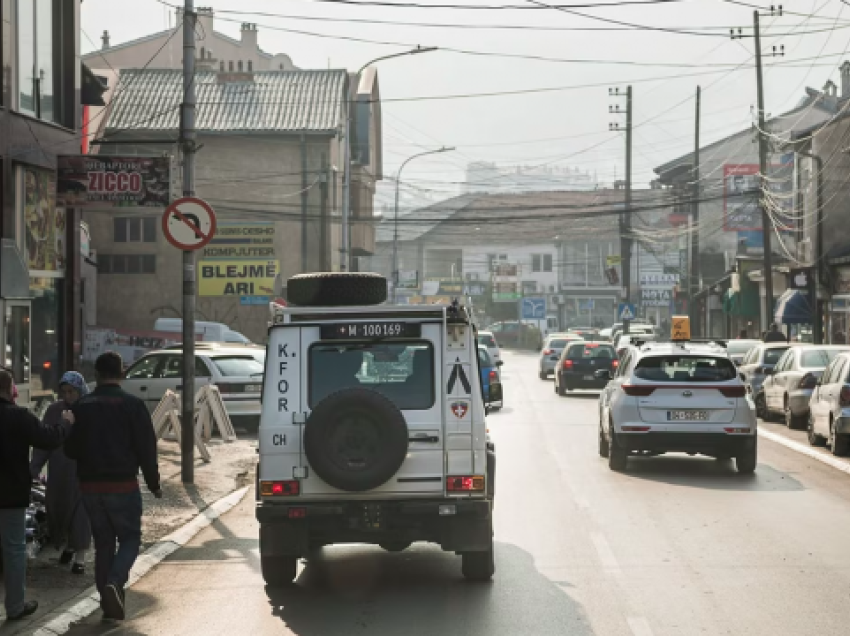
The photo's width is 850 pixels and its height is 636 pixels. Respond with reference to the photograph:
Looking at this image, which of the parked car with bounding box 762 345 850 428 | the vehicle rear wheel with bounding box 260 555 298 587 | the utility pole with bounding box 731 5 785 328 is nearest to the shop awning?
the utility pole with bounding box 731 5 785 328

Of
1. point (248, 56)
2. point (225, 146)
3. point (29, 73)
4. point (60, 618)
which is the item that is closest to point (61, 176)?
point (29, 73)

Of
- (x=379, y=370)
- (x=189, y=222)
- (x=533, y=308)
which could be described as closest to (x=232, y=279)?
(x=189, y=222)

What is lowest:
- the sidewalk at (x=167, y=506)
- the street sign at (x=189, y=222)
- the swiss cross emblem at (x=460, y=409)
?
the sidewalk at (x=167, y=506)

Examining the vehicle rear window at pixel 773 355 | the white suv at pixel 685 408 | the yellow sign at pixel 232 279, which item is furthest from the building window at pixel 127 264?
the white suv at pixel 685 408

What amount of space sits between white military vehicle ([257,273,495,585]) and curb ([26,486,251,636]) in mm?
1305

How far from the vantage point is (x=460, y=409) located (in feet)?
32.9

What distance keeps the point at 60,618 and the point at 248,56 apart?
2738 inches

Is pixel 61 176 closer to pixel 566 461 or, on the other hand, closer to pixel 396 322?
pixel 566 461

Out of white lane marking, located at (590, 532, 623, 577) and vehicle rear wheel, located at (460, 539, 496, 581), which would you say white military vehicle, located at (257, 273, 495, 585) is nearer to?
vehicle rear wheel, located at (460, 539, 496, 581)

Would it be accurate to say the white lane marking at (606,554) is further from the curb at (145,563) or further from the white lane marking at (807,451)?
the white lane marking at (807,451)

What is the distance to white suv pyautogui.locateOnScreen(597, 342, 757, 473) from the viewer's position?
18078mm

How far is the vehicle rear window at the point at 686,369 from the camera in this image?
18.3m

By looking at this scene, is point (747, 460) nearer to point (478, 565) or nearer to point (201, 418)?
point (201, 418)

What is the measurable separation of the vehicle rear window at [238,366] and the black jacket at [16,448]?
671 inches
